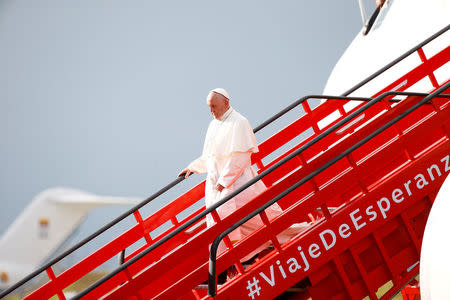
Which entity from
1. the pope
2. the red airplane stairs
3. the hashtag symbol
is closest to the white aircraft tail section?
the pope

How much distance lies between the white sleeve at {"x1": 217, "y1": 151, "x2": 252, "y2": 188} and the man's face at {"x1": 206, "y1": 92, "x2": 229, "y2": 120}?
1.21ft

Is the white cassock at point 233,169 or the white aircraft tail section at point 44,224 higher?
the white cassock at point 233,169

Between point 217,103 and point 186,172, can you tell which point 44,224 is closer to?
point 186,172

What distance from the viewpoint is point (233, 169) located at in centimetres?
483

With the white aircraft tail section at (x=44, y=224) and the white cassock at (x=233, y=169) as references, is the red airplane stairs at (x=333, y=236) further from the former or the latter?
the white aircraft tail section at (x=44, y=224)

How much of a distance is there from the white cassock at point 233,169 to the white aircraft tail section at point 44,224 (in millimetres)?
9477

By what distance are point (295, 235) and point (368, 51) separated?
3.24 meters

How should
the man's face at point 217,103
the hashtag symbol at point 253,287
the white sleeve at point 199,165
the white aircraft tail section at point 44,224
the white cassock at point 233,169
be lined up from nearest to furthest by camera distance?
the hashtag symbol at point 253,287 → the white cassock at point 233,169 → the man's face at point 217,103 → the white sleeve at point 199,165 → the white aircraft tail section at point 44,224

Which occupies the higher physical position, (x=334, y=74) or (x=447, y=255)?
(x=334, y=74)

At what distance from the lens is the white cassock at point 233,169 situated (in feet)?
15.5

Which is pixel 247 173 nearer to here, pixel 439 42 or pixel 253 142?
pixel 253 142

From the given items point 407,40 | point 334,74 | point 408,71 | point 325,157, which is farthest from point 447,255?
point 334,74

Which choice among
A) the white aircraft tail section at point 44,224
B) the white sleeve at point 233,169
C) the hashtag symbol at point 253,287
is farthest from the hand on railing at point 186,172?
the white aircraft tail section at point 44,224

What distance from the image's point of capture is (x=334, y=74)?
300 inches
